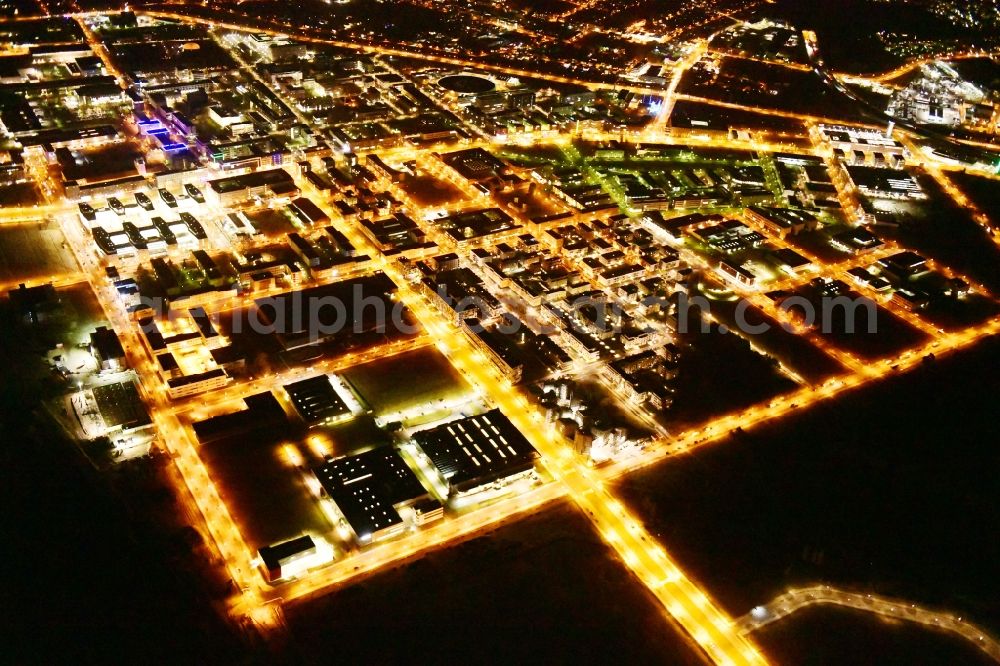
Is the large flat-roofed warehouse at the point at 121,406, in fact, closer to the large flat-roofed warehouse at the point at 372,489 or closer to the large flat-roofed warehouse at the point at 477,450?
the large flat-roofed warehouse at the point at 372,489

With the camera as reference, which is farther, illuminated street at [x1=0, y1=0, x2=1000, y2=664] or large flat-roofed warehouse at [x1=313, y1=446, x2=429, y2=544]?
illuminated street at [x1=0, y1=0, x2=1000, y2=664]

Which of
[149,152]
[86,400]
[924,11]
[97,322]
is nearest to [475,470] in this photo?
[86,400]

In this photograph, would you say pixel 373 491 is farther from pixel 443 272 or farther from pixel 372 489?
pixel 443 272

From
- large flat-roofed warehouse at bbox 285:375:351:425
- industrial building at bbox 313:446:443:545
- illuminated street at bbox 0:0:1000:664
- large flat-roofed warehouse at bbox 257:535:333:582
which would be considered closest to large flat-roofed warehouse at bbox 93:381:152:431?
illuminated street at bbox 0:0:1000:664

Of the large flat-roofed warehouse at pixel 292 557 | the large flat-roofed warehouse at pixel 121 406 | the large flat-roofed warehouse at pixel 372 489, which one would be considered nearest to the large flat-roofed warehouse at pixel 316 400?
the large flat-roofed warehouse at pixel 372 489

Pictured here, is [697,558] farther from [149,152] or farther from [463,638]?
[149,152]

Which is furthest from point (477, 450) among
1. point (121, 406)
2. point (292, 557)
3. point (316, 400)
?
point (121, 406)

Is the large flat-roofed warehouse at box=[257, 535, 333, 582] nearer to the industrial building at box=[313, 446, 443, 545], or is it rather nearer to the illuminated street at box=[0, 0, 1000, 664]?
the illuminated street at box=[0, 0, 1000, 664]
